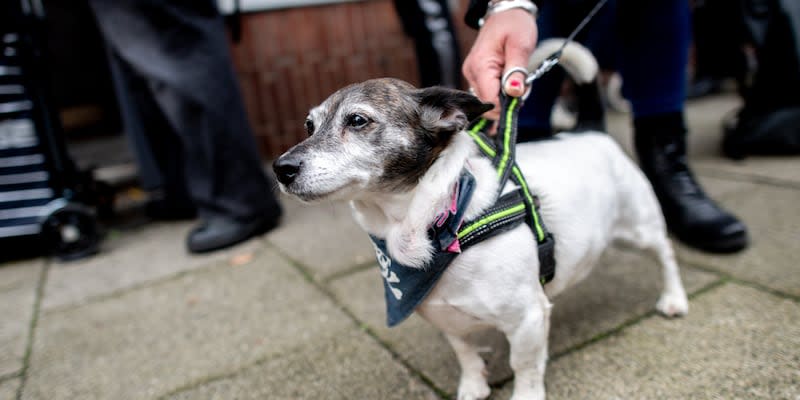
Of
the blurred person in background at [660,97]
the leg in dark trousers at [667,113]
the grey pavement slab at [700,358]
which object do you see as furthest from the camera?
the leg in dark trousers at [667,113]

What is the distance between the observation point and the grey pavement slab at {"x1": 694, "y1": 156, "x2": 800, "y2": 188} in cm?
338

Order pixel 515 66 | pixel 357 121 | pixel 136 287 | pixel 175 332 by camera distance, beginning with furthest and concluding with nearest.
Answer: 1. pixel 136 287
2. pixel 175 332
3. pixel 515 66
4. pixel 357 121

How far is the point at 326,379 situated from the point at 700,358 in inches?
47.9

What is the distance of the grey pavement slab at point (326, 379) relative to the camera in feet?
5.87

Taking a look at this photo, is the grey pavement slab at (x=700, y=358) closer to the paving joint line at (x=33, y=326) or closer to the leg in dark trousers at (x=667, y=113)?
the leg in dark trousers at (x=667, y=113)

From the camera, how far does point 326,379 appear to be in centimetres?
188

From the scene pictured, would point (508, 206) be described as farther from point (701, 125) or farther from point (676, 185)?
point (701, 125)

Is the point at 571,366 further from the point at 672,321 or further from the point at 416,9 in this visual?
the point at 416,9

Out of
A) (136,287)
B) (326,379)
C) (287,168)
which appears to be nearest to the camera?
(287,168)

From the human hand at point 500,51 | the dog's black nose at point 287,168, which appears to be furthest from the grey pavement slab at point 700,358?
the dog's black nose at point 287,168

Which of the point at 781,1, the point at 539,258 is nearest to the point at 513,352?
the point at 539,258

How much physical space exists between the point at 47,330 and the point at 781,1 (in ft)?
14.9

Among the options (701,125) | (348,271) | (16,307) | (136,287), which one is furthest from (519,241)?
(701,125)

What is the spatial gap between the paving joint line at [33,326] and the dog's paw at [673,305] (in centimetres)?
235
